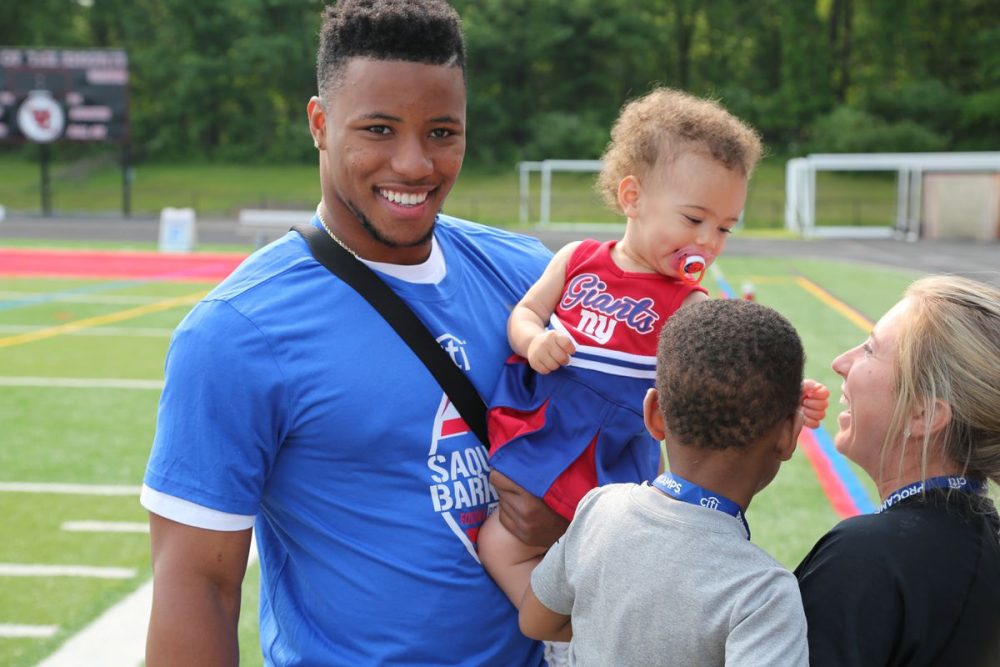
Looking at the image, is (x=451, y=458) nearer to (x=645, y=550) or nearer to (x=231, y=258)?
(x=645, y=550)

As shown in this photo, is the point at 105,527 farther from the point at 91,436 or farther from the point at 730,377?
the point at 730,377

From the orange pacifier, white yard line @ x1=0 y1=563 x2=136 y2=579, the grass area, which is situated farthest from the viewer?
the grass area

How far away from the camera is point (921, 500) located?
1.91 metres

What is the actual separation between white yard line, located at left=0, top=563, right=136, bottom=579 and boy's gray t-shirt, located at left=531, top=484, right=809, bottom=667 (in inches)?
157

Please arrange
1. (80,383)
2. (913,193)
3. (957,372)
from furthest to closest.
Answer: (913,193) < (80,383) < (957,372)

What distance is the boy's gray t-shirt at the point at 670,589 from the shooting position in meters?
1.70

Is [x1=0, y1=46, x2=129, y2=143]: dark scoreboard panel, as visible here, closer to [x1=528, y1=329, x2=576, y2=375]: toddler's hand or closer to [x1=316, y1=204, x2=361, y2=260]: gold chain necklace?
[x1=316, y1=204, x2=361, y2=260]: gold chain necklace

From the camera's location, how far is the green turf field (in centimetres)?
511

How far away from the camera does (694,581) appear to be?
1770 mm

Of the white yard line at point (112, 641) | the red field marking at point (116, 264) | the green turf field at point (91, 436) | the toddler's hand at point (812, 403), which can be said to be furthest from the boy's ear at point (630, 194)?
the red field marking at point (116, 264)

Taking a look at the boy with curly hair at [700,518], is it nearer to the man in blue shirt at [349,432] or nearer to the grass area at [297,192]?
the man in blue shirt at [349,432]

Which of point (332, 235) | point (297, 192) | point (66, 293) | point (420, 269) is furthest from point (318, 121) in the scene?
point (297, 192)

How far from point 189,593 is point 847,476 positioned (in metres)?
5.83

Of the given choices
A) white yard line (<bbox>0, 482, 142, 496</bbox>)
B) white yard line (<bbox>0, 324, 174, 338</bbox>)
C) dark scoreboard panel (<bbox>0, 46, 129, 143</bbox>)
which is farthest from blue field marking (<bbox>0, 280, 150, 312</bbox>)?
dark scoreboard panel (<bbox>0, 46, 129, 143</bbox>)
